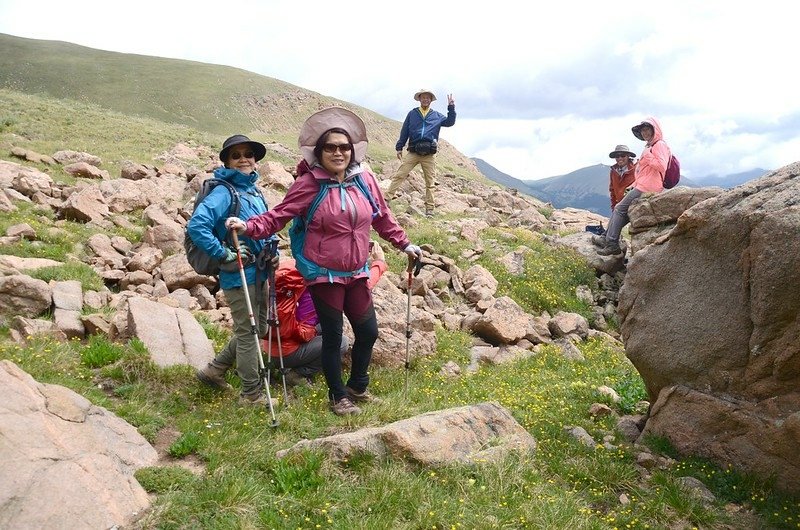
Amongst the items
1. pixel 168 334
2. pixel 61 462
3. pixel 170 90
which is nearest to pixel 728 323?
pixel 61 462

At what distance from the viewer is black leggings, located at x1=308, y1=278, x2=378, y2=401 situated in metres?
6.39

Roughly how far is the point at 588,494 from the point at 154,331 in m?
6.07

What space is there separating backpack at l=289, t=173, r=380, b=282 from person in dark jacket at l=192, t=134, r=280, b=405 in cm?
65

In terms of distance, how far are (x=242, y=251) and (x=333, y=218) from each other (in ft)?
4.25

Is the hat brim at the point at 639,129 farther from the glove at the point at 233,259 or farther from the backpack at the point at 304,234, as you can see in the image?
the glove at the point at 233,259

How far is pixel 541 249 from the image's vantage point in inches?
622

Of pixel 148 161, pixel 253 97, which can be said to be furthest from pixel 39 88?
pixel 148 161

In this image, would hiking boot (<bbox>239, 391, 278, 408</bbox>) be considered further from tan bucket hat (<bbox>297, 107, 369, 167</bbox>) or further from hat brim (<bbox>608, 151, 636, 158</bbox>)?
hat brim (<bbox>608, 151, 636, 158</bbox>)

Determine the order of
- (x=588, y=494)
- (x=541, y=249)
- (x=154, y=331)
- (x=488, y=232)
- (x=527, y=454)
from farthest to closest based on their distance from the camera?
(x=488, y=232)
(x=541, y=249)
(x=154, y=331)
(x=527, y=454)
(x=588, y=494)

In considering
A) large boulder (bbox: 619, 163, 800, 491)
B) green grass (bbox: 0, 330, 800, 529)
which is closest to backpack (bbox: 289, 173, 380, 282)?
green grass (bbox: 0, 330, 800, 529)

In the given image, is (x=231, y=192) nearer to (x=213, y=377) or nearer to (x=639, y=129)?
(x=213, y=377)

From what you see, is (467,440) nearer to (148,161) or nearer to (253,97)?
(148,161)

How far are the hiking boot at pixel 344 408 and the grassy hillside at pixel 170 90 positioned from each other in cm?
8559

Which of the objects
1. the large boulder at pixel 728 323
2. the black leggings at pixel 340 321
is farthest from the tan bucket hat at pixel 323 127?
the large boulder at pixel 728 323
